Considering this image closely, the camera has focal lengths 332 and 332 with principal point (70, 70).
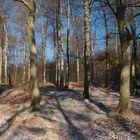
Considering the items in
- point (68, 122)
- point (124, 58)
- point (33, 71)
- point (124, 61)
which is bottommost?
point (68, 122)

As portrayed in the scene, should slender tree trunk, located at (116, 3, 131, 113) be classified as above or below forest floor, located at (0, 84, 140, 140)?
above

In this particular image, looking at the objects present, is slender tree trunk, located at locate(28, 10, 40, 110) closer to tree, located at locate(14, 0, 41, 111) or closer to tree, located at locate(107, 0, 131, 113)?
tree, located at locate(14, 0, 41, 111)

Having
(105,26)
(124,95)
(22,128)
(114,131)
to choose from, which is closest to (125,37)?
(124,95)

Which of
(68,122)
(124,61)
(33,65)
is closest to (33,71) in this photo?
(33,65)

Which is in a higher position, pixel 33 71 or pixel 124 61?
pixel 124 61

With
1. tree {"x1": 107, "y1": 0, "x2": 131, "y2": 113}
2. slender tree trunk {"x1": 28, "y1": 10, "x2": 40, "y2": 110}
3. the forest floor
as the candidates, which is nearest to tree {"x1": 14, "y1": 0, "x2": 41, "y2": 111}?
slender tree trunk {"x1": 28, "y1": 10, "x2": 40, "y2": 110}

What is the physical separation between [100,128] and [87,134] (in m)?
0.79

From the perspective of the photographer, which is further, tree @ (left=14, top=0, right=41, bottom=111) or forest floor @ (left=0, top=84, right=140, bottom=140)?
tree @ (left=14, top=0, right=41, bottom=111)

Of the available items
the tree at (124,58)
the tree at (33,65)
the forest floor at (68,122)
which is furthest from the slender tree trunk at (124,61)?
the tree at (33,65)

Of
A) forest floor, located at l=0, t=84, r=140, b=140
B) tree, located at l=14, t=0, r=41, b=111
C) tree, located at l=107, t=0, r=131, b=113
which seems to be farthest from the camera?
tree, located at l=14, t=0, r=41, b=111

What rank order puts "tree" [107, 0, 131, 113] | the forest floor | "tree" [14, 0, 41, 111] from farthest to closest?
"tree" [14, 0, 41, 111]
"tree" [107, 0, 131, 113]
the forest floor

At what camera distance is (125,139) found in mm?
11812

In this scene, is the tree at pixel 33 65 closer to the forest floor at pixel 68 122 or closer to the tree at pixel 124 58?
the forest floor at pixel 68 122

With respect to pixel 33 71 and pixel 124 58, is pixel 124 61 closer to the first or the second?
pixel 124 58
